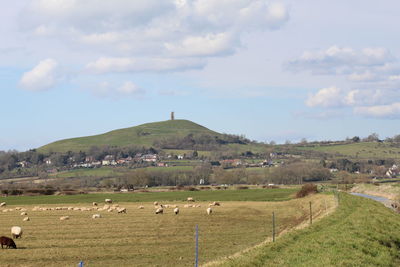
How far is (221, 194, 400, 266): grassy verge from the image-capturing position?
80.2ft

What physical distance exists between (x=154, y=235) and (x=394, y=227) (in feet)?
61.6

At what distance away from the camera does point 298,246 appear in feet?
92.5

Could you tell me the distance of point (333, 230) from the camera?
33.8m

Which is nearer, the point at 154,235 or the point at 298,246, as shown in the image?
the point at 298,246

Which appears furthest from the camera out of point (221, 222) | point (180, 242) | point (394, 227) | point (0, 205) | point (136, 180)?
point (136, 180)

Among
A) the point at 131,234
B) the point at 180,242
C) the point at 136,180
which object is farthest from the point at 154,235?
the point at 136,180

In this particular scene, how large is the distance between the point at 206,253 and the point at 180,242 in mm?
6781

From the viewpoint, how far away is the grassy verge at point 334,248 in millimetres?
24438

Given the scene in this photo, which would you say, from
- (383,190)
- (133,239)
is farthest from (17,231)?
(383,190)

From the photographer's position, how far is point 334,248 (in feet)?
89.1

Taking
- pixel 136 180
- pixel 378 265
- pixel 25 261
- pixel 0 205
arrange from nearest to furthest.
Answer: pixel 378 265, pixel 25 261, pixel 0 205, pixel 136 180

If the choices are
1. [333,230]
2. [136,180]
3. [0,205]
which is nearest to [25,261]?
[333,230]

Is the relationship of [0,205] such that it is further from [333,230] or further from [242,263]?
[242,263]

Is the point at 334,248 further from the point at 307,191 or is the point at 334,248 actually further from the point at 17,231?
the point at 307,191
